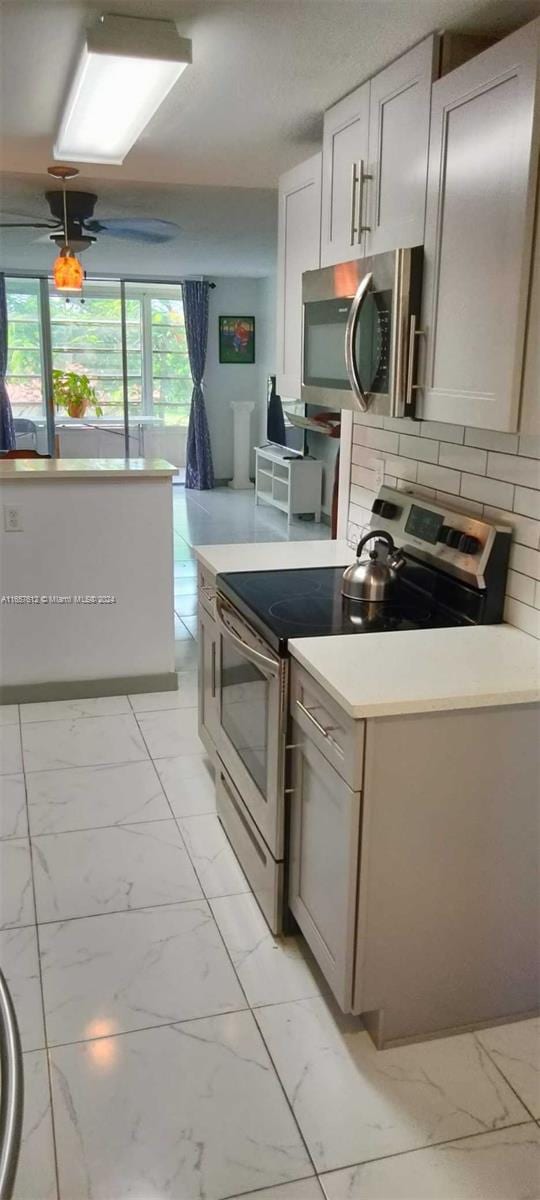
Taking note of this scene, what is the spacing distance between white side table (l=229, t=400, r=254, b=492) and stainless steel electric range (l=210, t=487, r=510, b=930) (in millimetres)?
7737

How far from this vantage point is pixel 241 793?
254cm

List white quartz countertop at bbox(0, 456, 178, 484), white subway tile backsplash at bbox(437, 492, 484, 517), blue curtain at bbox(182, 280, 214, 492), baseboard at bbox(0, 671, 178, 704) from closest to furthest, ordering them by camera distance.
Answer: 1. white subway tile backsplash at bbox(437, 492, 484, 517)
2. white quartz countertop at bbox(0, 456, 178, 484)
3. baseboard at bbox(0, 671, 178, 704)
4. blue curtain at bbox(182, 280, 214, 492)

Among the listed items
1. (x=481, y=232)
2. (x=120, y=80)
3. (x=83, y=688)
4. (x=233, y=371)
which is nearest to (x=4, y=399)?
(x=233, y=371)

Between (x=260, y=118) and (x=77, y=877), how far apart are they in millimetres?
2305

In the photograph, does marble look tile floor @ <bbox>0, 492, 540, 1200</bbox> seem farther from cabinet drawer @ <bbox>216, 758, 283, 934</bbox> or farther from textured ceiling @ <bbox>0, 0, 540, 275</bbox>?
textured ceiling @ <bbox>0, 0, 540, 275</bbox>

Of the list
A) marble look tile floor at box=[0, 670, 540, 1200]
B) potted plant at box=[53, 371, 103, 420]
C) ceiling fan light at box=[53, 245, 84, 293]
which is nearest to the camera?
marble look tile floor at box=[0, 670, 540, 1200]

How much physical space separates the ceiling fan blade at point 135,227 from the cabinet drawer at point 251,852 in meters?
3.53

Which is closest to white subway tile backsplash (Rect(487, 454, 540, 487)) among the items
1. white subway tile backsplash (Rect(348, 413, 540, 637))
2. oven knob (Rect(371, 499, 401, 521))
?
white subway tile backsplash (Rect(348, 413, 540, 637))

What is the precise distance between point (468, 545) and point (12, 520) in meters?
2.19

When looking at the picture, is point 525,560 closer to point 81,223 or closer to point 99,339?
point 81,223

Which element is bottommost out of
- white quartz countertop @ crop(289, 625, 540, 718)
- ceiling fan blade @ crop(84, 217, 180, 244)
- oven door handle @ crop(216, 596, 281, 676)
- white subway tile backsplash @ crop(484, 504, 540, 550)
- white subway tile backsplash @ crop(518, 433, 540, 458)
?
oven door handle @ crop(216, 596, 281, 676)

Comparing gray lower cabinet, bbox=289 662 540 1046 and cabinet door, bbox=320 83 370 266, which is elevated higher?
cabinet door, bbox=320 83 370 266

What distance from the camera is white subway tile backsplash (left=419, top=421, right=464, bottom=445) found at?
2.32 meters

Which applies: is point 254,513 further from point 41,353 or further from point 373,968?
point 373,968
